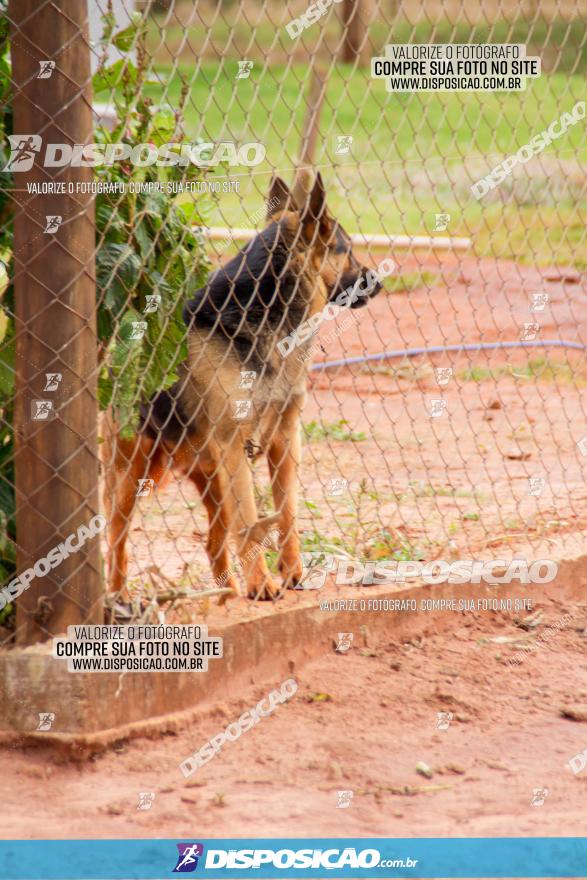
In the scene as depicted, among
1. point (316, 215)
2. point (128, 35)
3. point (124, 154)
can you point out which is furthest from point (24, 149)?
point (316, 215)

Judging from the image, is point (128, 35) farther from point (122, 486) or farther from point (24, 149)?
point (122, 486)

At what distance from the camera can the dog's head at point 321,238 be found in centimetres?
462

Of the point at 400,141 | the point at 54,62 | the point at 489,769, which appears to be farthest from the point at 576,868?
the point at 400,141

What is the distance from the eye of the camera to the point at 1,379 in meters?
3.23

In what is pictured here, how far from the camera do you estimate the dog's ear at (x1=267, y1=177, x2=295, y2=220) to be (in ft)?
16.1

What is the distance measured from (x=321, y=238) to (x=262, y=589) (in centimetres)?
158

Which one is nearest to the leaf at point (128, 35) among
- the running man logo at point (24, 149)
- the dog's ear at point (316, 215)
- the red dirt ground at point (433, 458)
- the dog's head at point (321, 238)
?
the running man logo at point (24, 149)

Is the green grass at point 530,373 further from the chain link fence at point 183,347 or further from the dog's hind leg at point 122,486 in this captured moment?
the dog's hind leg at point 122,486

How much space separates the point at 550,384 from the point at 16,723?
635 centimetres

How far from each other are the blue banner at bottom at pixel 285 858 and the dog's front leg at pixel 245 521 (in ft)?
4.80

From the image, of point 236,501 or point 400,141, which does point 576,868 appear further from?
point 400,141

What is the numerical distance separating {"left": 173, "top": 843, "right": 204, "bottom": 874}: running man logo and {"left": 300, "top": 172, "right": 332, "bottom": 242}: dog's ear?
99.8 inches

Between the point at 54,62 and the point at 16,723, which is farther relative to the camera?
the point at 16,723
